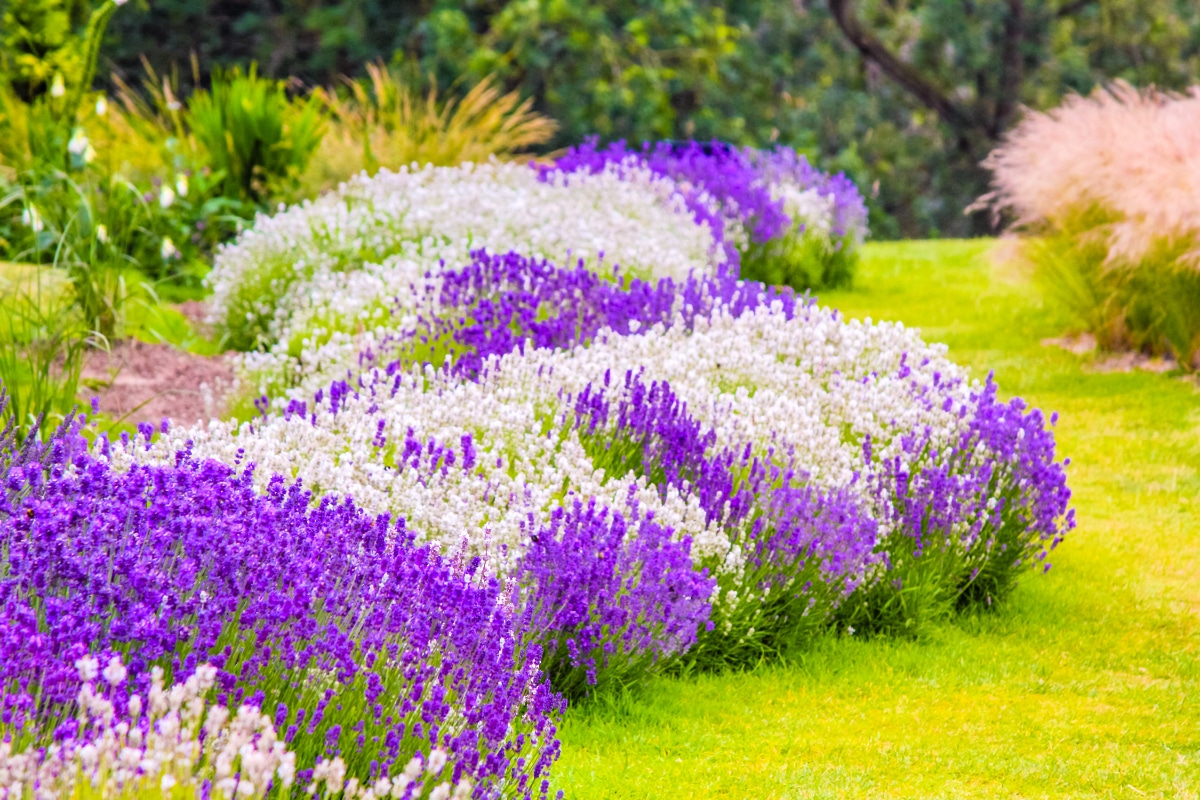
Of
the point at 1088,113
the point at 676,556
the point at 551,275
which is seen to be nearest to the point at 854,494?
the point at 676,556

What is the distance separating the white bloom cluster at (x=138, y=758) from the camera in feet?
6.24

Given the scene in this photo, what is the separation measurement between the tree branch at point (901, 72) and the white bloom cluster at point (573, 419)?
55.5 feet

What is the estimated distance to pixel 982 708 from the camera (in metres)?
4.10

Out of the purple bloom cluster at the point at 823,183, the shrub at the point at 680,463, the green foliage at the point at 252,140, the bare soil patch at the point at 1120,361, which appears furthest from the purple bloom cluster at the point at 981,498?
the green foliage at the point at 252,140

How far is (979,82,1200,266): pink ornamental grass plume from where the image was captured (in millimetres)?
7273

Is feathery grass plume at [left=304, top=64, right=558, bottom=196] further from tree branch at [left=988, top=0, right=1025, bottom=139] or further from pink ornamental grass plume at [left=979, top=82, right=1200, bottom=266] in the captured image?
tree branch at [left=988, top=0, right=1025, bottom=139]

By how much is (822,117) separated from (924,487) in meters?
18.4

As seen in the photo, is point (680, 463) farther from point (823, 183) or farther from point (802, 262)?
point (823, 183)

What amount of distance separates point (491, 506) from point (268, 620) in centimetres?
152

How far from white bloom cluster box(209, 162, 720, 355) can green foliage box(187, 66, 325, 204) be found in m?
2.42

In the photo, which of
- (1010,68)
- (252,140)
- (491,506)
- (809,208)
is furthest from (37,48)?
(1010,68)

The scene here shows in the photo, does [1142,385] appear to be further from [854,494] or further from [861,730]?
[861,730]

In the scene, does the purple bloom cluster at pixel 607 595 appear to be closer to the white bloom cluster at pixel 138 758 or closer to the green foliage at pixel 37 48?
the white bloom cluster at pixel 138 758

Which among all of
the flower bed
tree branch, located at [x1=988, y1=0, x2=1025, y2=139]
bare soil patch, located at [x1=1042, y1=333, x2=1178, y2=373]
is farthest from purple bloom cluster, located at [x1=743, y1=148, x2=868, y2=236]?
tree branch, located at [x1=988, y1=0, x2=1025, y2=139]
